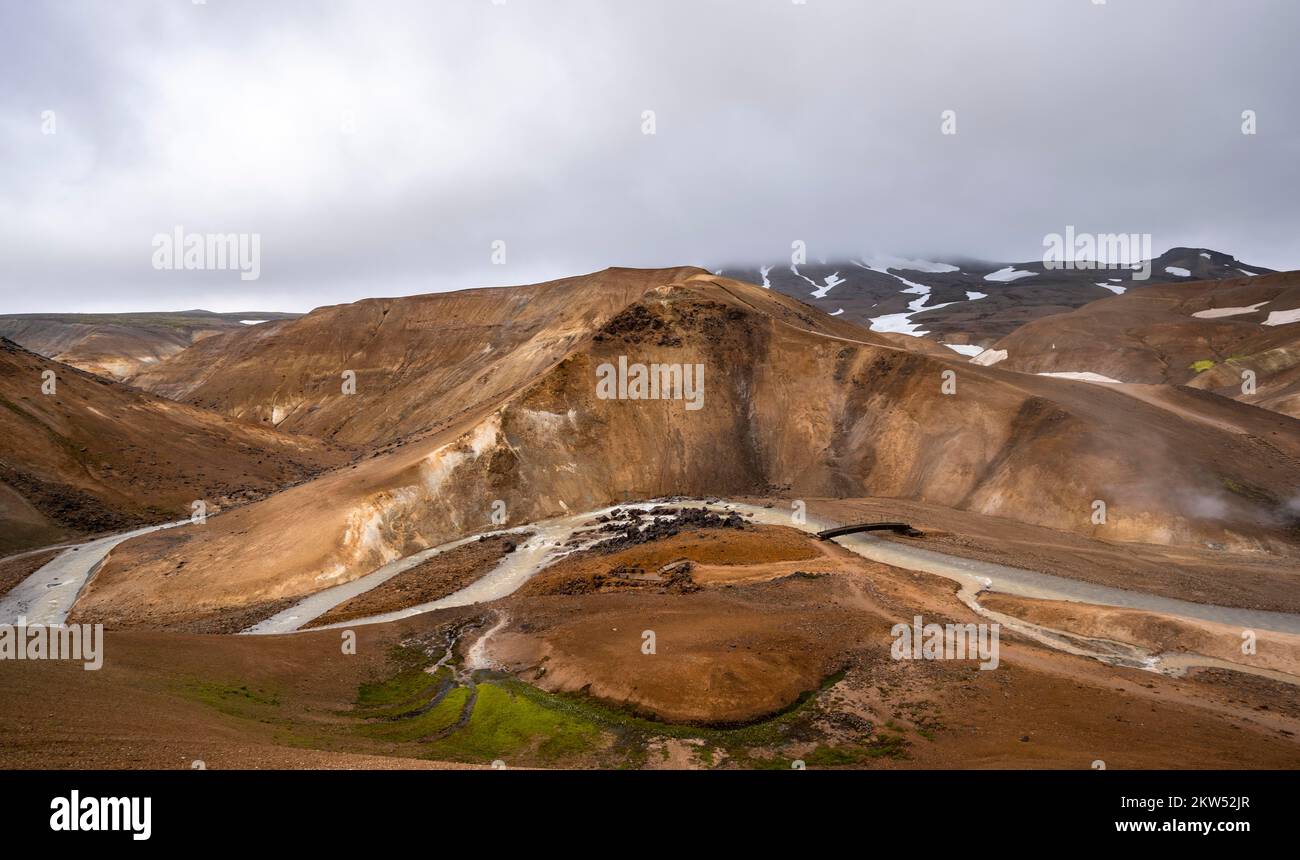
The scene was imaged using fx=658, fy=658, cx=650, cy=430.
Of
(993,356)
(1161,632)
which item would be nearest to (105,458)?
(1161,632)

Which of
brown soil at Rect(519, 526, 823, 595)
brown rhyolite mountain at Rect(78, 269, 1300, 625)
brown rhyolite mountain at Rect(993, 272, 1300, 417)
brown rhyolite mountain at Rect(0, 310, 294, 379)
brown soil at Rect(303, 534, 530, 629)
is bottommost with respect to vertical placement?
brown soil at Rect(303, 534, 530, 629)

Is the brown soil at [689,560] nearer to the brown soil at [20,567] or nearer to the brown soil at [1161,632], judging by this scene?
the brown soil at [1161,632]

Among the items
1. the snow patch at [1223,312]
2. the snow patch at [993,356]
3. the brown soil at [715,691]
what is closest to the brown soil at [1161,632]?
the brown soil at [715,691]

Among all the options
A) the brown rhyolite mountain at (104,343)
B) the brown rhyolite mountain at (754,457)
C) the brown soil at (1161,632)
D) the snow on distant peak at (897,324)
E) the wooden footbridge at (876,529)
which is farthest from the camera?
the snow on distant peak at (897,324)

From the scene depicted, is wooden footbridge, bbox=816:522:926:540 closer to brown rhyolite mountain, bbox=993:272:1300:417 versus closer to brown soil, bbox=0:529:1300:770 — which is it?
brown soil, bbox=0:529:1300:770

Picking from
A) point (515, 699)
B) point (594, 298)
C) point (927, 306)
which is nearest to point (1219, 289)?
point (927, 306)

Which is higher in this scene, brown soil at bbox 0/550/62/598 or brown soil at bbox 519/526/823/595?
brown soil at bbox 519/526/823/595

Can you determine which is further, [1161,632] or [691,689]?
[1161,632]

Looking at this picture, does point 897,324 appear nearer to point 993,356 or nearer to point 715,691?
point 993,356

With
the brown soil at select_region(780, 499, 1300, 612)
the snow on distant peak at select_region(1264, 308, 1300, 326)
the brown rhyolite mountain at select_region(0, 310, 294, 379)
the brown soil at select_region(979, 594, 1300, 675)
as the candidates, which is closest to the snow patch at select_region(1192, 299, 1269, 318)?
the snow on distant peak at select_region(1264, 308, 1300, 326)
